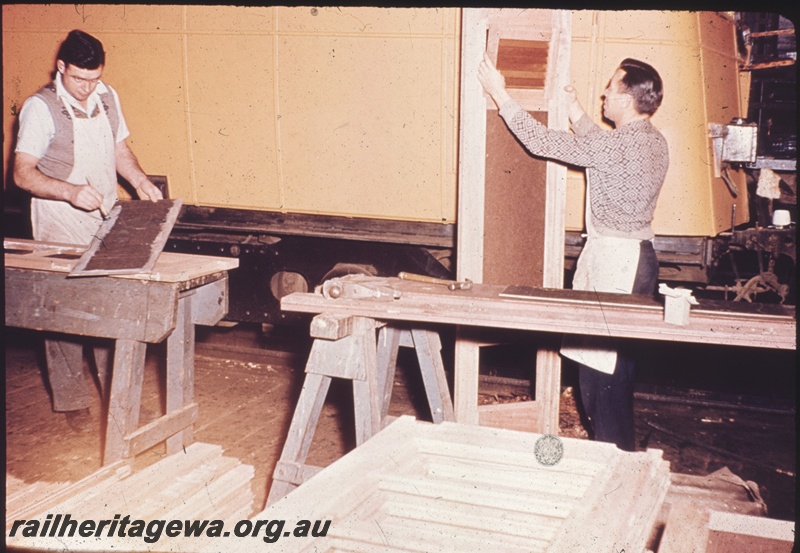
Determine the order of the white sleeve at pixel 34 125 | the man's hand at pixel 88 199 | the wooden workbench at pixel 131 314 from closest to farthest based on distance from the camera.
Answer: the wooden workbench at pixel 131 314 → the man's hand at pixel 88 199 → the white sleeve at pixel 34 125

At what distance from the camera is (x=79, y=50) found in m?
4.00

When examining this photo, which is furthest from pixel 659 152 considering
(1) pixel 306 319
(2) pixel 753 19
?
(1) pixel 306 319

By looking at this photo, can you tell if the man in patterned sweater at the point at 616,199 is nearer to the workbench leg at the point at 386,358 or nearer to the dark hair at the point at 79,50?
the workbench leg at the point at 386,358

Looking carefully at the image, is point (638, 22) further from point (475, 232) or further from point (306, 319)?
point (306, 319)

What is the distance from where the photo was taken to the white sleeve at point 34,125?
4.07 metres

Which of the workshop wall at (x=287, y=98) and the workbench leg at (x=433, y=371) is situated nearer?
the workbench leg at (x=433, y=371)

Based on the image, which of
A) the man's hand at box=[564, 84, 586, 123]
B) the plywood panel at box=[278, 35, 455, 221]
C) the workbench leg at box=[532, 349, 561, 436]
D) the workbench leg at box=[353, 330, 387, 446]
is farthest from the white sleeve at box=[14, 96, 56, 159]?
the workbench leg at box=[532, 349, 561, 436]

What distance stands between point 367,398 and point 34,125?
8.67 ft

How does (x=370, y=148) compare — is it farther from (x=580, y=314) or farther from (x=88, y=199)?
(x=580, y=314)

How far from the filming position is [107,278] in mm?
3375

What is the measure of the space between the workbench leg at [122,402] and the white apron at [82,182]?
1.33m

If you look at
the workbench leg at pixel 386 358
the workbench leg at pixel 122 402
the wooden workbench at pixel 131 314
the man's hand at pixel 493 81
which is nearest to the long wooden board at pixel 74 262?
the wooden workbench at pixel 131 314

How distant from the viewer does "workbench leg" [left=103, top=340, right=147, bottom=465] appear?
3.36 meters

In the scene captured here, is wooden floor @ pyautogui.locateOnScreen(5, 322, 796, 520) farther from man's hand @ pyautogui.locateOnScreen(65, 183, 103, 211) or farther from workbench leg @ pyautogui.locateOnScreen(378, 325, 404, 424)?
man's hand @ pyautogui.locateOnScreen(65, 183, 103, 211)
